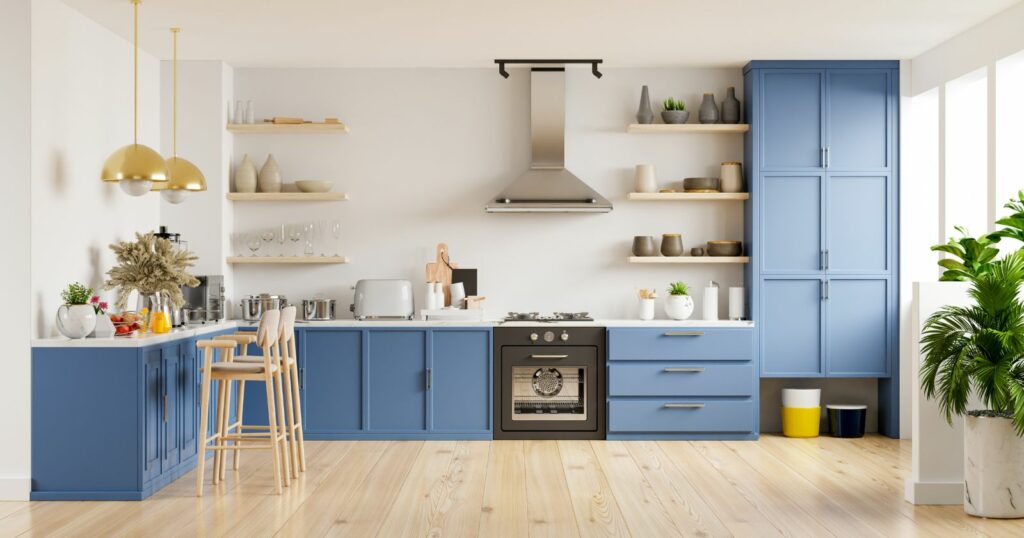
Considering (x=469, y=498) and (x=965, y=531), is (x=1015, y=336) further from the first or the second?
(x=469, y=498)

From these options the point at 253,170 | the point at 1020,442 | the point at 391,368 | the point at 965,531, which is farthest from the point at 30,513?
the point at 1020,442

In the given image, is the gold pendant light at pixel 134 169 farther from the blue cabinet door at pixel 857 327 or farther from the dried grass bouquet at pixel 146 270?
the blue cabinet door at pixel 857 327

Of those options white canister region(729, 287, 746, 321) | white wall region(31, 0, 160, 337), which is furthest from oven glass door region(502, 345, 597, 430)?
white wall region(31, 0, 160, 337)

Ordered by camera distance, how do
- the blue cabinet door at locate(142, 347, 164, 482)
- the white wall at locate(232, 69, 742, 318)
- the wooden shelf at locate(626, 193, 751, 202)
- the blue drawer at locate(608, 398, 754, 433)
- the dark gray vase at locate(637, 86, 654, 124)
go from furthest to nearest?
the white wall at locate(232, 69, 742, 318) → the dark gray vase at locate(637, 86, 654, 124) → the wooden shelf at locate(626, 193, 751, 202) → the blue drawer at locate(608, 398, 754, 433) → the blue cabinet door at locate(142, 347, 164, 482)

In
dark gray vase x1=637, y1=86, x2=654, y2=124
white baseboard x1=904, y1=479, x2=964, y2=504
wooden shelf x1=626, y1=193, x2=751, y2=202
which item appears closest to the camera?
white baseboard x1=904, y1=479, x2=964, y2=504

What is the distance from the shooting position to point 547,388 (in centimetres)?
645

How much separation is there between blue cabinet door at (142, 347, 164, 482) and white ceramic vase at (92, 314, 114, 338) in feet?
0.86

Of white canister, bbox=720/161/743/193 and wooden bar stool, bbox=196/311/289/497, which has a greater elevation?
white canister, bbox=720/161/743/193

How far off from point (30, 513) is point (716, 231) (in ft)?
15.5

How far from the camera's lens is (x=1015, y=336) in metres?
4.20

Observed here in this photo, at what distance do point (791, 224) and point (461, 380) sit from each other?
2.53 m

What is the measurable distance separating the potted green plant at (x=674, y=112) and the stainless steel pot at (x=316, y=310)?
2.72 m

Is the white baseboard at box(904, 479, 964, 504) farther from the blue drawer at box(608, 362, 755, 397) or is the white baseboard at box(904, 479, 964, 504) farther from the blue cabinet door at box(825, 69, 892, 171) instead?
the blue cabinet door at box(825, 69, 892, 171)

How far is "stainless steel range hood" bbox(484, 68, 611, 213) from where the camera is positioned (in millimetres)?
6605
